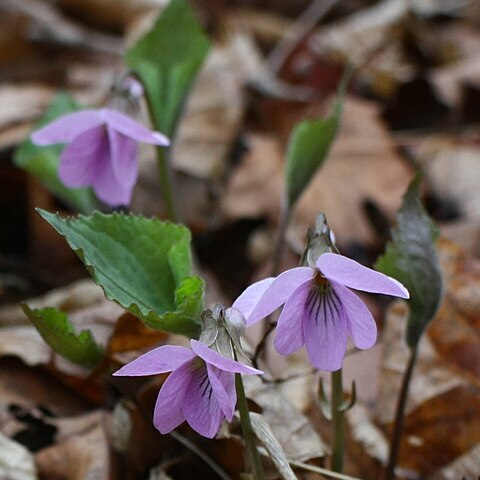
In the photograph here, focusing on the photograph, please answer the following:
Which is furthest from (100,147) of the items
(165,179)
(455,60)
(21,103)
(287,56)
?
(455,60)

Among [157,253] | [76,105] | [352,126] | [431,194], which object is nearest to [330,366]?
[157,253]

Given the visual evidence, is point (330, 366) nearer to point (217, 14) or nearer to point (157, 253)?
point (157, 253)

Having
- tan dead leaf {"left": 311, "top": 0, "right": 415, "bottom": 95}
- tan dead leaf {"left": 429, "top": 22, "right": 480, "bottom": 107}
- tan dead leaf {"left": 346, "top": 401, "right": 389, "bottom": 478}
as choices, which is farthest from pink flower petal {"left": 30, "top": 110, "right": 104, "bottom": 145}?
tan dead leaf {"left": 311, "top": 0, "right": 415, "bottom": 95}

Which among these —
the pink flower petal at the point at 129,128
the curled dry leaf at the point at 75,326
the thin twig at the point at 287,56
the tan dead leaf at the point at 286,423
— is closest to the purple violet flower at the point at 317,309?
the tan dead leaf at the point at 286,423

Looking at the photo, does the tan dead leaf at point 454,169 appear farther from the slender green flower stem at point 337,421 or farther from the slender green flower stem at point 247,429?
the slender green flower stem at point 247,429

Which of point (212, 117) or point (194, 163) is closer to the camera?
point (194, 163)

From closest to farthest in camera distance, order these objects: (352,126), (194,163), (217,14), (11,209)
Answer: (11,209)
(194,163)
(352,126)
(217,14)

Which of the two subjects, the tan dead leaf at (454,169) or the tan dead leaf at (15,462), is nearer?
the tan dead leaf at (15,462)
